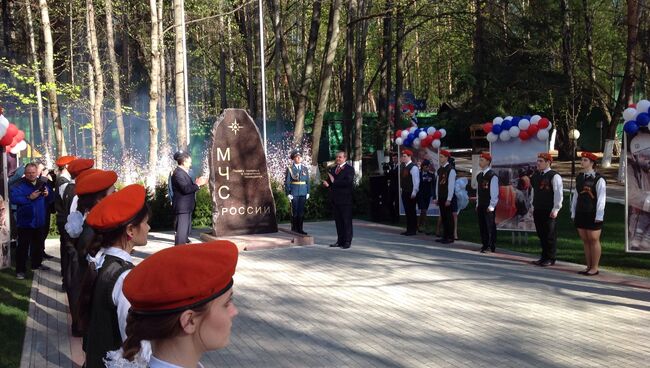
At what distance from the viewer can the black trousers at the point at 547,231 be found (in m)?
11.9

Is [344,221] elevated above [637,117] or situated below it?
below

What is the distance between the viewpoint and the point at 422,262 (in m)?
12.7

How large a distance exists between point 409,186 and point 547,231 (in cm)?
470

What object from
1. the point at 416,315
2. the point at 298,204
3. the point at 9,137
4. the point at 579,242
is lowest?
the point at 416,315

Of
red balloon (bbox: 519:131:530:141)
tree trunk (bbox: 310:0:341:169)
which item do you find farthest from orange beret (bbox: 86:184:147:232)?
tree trunk (bbox: 310:0:341:169)

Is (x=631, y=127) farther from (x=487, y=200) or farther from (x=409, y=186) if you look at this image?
(x=409, y=186)

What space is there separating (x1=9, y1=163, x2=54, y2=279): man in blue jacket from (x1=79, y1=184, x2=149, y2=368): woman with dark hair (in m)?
7.89

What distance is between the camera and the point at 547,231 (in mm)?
11969

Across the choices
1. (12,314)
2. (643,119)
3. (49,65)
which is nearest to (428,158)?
(643,119)

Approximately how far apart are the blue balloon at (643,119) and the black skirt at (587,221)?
1.56 metres

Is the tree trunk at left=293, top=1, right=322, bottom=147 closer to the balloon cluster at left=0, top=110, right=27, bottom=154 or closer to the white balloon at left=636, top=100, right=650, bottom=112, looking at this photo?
the balloon cluster at left=0, top=110, right=27, bottom=154

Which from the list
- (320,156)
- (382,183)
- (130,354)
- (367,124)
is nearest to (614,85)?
(367,124)

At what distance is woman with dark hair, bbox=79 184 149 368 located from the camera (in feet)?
11.6

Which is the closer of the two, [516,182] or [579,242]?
[516,182]
